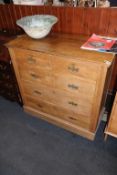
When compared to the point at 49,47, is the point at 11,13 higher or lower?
higher

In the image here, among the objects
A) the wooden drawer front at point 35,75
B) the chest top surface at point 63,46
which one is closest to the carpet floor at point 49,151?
the wooden drawer front at point 35,75

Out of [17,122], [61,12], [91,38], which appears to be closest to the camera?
[91,38]

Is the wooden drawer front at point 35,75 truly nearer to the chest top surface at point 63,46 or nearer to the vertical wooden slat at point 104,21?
the chest top surface at point 63,46

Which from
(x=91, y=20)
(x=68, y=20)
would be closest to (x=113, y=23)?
(x=91, y=20)

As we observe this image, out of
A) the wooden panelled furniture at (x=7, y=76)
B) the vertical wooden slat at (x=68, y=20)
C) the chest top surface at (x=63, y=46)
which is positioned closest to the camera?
the chest top surface at (x=63, y=46)

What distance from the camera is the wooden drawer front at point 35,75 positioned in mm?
1374

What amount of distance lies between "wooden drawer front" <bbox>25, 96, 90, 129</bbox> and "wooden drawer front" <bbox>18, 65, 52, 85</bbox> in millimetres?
272

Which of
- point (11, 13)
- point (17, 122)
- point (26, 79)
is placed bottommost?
point (17, 122)

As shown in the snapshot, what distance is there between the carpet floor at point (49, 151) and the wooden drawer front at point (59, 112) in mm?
155

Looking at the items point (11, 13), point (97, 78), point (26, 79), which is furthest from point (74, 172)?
point (11, 13)

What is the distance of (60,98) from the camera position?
4.76 feet

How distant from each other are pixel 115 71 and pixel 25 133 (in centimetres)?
114

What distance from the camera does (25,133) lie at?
1.67 meters

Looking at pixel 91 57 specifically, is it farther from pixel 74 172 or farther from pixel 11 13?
pixel 11 13
